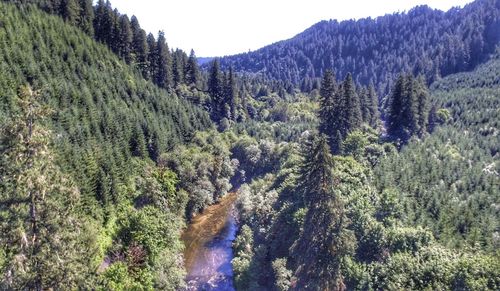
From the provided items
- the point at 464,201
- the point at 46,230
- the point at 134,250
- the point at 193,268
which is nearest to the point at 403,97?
the point at 464,201

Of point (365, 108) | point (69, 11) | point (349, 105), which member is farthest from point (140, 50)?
point (365, 108)

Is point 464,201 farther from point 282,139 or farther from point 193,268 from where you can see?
point 282,139

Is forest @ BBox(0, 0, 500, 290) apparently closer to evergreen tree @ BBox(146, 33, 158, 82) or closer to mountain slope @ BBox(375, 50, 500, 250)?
mountain slope @ BBox(375, 50, 500, 250)

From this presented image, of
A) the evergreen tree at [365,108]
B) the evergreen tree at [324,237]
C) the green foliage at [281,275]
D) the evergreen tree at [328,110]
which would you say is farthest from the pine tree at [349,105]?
the evergreen tree at [324,237]

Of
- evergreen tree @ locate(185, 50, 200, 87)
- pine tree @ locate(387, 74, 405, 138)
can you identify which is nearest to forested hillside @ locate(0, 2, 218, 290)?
evergreen tree @ locate(185, 50, 200, 87)

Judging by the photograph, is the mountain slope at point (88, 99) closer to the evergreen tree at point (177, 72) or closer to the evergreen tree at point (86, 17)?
the evergreen tree at point (86, 17)
